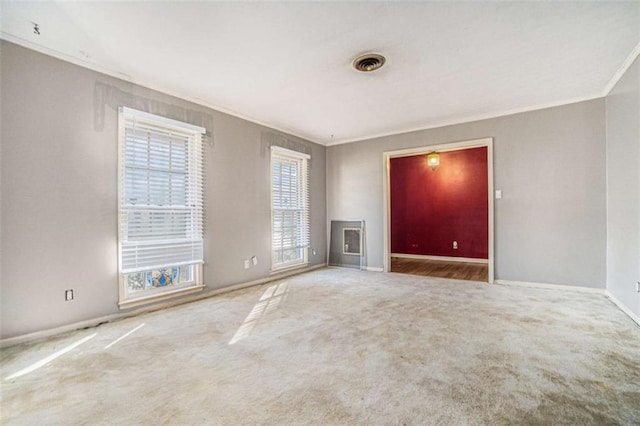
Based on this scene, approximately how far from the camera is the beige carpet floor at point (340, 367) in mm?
1484

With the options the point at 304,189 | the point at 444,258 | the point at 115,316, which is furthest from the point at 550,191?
the point at 115,316

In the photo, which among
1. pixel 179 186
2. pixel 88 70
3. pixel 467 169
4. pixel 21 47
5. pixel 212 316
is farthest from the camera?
pixel 467 169

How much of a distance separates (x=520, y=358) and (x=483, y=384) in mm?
535

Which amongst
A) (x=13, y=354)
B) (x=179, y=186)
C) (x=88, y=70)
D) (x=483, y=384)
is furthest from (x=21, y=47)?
(x=483, y=384)

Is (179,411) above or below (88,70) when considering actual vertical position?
below

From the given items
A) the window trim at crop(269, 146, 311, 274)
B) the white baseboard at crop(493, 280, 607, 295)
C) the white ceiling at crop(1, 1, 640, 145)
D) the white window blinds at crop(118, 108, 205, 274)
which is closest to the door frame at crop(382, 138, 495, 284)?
the white baseboard at crop(493, 280, 607, 295)

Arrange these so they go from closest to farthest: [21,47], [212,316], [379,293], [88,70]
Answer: [21,47] → [88,70] → [212,316] → [379,293]

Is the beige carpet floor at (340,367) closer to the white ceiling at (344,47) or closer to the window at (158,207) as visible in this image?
the window at (158,207)

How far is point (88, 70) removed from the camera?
2.72 m

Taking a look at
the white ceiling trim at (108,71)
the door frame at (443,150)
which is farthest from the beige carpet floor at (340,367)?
the white ceiling trim at (108,71)

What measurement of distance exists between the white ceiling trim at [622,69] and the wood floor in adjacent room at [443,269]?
289cm

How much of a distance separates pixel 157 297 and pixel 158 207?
100 centimetres

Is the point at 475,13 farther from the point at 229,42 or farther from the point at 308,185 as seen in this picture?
the point at 308,185

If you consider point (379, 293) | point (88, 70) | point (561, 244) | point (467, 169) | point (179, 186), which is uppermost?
point (88, 70)
